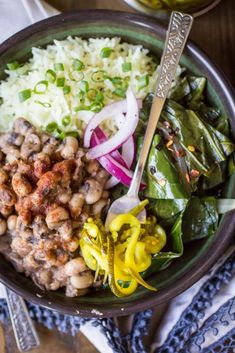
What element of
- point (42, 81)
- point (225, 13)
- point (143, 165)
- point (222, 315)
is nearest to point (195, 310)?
point (222, 315)

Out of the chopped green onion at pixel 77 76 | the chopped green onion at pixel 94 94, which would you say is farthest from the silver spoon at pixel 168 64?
the chopped green onion at pixel 77 76

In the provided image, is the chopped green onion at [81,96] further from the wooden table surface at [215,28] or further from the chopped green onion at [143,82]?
the wooden table surface at [215,28]

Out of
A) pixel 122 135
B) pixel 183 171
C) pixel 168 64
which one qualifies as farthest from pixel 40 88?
pixel 183 171

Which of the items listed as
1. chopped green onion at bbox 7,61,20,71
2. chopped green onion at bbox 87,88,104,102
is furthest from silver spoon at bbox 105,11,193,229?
chopped green onion at bbox 7,61,20,71

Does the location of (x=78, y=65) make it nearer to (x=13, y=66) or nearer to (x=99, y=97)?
(x=99, y=97)

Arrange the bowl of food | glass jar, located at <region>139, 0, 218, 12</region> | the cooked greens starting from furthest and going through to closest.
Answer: glass jar, located at <region>139, 0, 218, 12</region>, the cooked greens, the bowl of food

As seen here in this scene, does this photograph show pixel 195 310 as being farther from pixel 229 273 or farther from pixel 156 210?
pixel 156 210

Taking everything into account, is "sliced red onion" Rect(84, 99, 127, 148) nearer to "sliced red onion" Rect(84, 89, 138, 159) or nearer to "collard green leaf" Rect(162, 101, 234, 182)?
"sliced red onion" Rect(84, 89, 138, 159)
